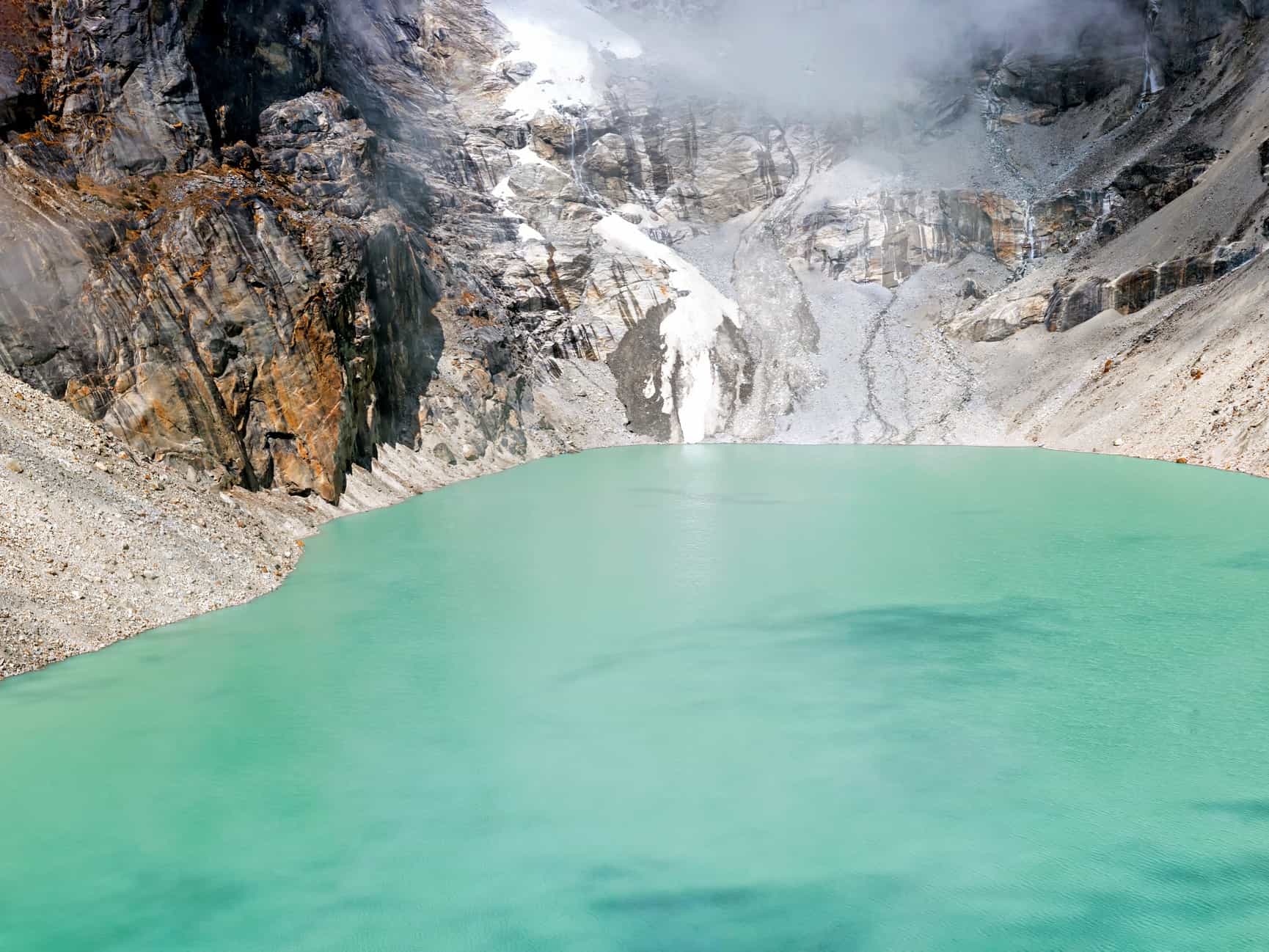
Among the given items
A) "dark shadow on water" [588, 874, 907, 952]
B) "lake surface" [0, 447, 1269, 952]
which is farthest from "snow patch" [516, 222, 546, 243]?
"dark shadow on water" [588, 874, 907, 952]

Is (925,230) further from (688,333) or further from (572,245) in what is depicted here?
(572,245)

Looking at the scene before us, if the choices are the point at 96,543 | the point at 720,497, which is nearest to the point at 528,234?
the point at 720,497

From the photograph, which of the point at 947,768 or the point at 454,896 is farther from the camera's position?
the point at 947,768

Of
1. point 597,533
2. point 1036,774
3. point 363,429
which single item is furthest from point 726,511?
point 1036,774

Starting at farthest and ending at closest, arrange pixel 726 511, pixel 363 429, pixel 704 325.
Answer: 1. pixel 704 325
2. pixel 363 429
3. pixel 726 511

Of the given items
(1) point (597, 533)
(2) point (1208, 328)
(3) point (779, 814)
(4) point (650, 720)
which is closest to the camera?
(3) point (779, 814)

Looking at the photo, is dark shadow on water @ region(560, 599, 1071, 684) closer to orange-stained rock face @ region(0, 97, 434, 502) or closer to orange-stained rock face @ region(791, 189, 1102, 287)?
orange-stained rock face @ region(0, 97, 434, 502)

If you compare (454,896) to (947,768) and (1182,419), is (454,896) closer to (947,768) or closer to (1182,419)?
(947,768)
